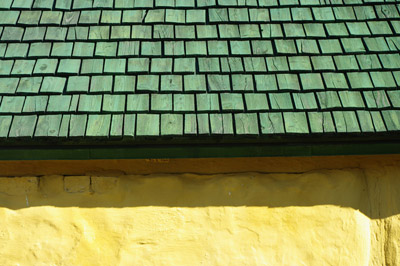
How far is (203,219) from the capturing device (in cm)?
355

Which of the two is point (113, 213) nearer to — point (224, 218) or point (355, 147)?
point (224, 218)

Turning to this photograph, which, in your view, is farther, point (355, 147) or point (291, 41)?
point (291, 41)

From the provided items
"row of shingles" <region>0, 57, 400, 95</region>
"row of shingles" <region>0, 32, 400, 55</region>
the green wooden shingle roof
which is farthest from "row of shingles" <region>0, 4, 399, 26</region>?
"row of shingles" <region>0, 57, 400, 95</region>

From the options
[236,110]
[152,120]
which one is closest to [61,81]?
[152,120]

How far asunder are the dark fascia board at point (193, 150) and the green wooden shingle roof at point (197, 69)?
10 cm

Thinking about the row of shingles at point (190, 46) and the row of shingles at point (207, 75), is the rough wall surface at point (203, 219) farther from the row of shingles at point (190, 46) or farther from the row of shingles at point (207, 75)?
the row of shingles at point (190, 46)

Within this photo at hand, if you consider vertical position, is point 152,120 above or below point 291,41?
below

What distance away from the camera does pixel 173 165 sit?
12.0 ft

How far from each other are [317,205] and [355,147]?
495 mm

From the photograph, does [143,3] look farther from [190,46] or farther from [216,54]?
[216,54]

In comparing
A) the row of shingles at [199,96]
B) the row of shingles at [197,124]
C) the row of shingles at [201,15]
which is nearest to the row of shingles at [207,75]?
the row of shingles at [199,96]

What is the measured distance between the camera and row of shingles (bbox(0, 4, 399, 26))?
4012 millimetres

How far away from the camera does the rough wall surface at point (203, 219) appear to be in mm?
3512

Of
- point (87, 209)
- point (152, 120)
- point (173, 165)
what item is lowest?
point (87, 209)
